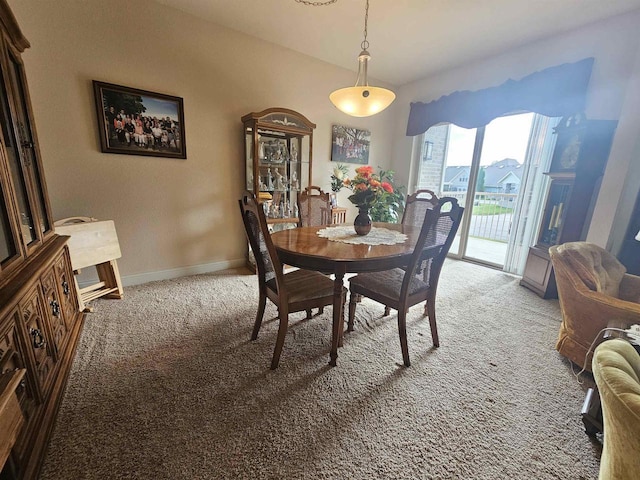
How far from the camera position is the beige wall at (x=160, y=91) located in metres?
2.11

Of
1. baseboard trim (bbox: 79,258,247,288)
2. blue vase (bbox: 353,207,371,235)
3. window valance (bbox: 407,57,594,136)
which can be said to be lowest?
baseboard trim (bbox: 79,258,247,288)

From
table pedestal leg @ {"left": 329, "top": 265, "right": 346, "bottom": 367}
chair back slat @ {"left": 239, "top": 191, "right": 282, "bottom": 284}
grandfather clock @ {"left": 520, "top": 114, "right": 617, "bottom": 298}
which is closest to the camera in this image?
chair back slat @ {"left": 239, "top": 191, "right": 282, "bottom": 284}

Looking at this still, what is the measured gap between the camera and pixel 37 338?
116cm

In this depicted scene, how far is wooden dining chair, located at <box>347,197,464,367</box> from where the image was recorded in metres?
1.59

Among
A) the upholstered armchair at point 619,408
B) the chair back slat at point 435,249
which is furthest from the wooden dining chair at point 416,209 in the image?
the upholstered armchair at point 619,408

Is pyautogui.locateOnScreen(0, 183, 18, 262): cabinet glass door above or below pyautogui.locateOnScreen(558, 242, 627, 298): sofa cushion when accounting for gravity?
above

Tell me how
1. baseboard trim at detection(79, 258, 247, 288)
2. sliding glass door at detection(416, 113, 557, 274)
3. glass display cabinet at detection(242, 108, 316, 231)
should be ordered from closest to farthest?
baseboard trim at detection(79, 258, 247, 288), glass display cabinet at detection(242, 108, 316, 231), sliding glass door at detection(416, 113, 557, 274)

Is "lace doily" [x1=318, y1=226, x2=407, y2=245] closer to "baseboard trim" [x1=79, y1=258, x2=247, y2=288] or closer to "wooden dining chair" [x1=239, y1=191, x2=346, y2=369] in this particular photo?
"wooden dining chair" [x1=239, y1=191, x2=346, y2=369]

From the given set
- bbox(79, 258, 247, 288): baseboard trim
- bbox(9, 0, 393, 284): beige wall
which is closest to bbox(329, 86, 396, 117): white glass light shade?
bbox(9, 0, 393, 284): beige wall

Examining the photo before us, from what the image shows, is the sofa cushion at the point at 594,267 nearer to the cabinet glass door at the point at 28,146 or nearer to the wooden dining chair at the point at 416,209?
the wooden dining chair at the point at 416,209

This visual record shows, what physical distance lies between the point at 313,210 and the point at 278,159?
3.50 ft

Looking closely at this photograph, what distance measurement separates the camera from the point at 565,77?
271 cm

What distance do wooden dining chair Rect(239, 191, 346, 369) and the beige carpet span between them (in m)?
0.30

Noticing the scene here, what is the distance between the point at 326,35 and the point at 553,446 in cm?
371
